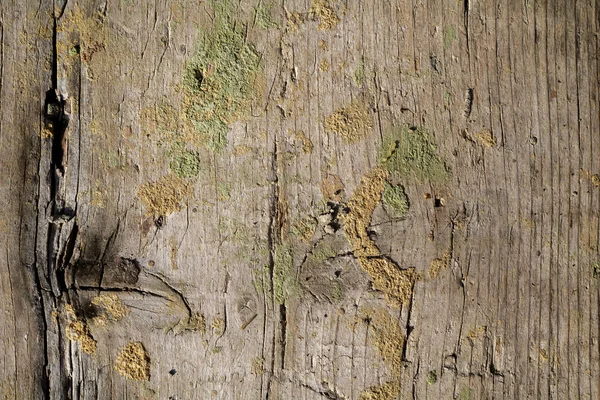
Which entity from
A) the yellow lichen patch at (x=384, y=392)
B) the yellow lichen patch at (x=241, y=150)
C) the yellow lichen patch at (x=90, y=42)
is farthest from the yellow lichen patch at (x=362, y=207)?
the yellow lichen patch at (x=90, y=42)

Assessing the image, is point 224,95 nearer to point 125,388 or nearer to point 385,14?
point 385,14

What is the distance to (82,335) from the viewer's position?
176cm

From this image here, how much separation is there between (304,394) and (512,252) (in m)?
0.88

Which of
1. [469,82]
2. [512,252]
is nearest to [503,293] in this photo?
[512,252]

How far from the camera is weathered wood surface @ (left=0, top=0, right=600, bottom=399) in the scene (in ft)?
5.72

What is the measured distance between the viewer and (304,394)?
5.85 feet

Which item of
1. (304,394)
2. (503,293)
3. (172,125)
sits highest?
(172,125)

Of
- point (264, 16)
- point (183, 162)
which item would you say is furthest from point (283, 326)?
point (264, 16)

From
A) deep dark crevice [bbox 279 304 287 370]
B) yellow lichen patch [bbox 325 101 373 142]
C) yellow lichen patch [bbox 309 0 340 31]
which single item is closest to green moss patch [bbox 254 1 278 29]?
yellow lichen patch [bbox 309 0 340 31]

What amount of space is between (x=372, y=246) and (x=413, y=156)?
1.12 ft

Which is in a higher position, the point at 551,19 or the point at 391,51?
the point at 551,19

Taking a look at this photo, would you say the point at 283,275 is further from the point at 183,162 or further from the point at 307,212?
the point at 183,162

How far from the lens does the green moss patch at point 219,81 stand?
1741 millimetres

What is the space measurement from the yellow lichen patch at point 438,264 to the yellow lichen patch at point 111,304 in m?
1.06
